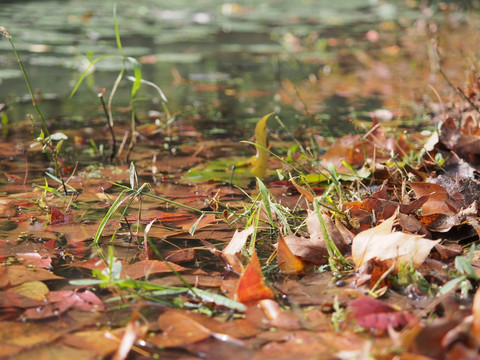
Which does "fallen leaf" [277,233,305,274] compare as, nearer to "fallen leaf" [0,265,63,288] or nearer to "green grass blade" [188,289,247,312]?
"green grass blade" [188,289,247,312]

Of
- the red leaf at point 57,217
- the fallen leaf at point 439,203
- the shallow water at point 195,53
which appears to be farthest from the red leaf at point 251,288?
the shallow water at point 195,53

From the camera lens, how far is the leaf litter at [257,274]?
3.21 ft

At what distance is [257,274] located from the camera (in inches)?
43.7

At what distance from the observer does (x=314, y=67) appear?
489 centimetres

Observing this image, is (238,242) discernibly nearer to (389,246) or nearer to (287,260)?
(287,260)

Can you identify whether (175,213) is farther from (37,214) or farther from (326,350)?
(326,350)

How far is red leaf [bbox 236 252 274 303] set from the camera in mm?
1106

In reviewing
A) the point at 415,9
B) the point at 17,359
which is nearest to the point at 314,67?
the point at 17,359

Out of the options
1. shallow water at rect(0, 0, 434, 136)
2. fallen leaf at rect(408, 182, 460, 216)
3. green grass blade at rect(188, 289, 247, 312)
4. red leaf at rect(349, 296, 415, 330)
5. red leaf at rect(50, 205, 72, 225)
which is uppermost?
fallen leaf at rect(408, 182, 460, 216)

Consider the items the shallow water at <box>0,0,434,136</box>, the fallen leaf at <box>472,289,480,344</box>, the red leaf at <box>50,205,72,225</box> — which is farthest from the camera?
the shallow water at <box>0,0,434,136</box>

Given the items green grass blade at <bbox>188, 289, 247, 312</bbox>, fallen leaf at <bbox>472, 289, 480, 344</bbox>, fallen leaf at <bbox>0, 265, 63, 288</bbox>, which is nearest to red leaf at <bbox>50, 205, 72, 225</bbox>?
fallen leaf at <bbox>0, 265, 63, 288</bbox>

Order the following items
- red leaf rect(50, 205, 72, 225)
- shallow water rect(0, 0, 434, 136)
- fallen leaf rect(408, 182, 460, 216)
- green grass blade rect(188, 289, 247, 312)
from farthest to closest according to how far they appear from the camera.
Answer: shallow water rect(0, 0, 434, 136), red leaf rect(50, 205, 72, 225), fallen leaf rect(408, 182, 460, 216), green grass blade rect(188, 289, 247, 312)

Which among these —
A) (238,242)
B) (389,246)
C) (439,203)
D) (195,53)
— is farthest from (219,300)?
(195,53)

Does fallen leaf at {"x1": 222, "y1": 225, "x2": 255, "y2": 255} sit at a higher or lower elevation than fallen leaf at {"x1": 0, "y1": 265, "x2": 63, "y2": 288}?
higher
